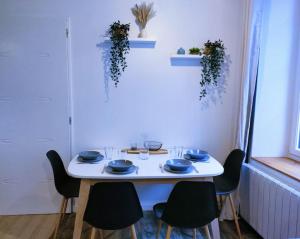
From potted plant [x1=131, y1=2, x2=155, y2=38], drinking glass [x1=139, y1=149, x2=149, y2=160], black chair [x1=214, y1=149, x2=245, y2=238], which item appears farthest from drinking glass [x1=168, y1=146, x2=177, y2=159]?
potted plant [x1=131, y1=2, x2=155, y2=38]

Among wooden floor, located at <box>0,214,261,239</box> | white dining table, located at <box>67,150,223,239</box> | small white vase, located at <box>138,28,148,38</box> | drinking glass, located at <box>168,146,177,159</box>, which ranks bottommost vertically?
wooden floor, located at <box>0,214,261,239</box>

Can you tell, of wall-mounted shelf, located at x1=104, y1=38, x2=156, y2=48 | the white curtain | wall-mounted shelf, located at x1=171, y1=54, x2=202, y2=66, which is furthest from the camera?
wall-mounted shelf, located at x1=171, y1=54, x2=202, y2=66

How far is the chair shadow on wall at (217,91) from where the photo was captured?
272 cm

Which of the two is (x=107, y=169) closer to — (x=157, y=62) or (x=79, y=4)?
(x=157, y=62)

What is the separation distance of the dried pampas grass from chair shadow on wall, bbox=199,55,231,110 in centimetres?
100

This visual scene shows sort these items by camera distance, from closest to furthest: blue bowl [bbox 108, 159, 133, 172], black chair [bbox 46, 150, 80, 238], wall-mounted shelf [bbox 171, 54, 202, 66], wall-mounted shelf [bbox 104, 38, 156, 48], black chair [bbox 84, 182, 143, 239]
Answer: black chair [bbox 84, 182, 143, 239]
blue bowl [bbox 108, 159, 133, 172]
black chair [bbox 46, 150, 80, 238]
wall-mounted shelf [bbox 104, 38, 156, 48]
wall-mounted shelf [bbox 171, 54, 202, 66]

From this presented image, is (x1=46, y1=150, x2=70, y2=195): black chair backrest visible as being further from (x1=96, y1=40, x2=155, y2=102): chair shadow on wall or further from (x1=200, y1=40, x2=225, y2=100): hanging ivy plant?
(x1=200, y1=40, x2=225, y2=100): hanging ivy plant

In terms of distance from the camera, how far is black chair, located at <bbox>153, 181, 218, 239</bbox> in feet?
5.36

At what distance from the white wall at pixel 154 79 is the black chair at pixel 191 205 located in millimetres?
1142

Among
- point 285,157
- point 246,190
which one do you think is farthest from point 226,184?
point 285,157

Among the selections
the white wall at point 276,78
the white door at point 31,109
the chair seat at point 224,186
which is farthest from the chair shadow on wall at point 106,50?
the chair seat at point 224,186

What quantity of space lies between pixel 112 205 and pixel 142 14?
6.26 ft

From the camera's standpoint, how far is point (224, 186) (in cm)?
231

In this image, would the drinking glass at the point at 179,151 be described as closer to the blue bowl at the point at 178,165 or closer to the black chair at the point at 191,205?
the blue bowl at the point at 178,165
